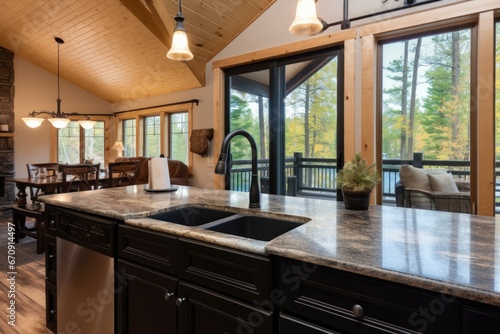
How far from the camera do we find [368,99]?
287 cm

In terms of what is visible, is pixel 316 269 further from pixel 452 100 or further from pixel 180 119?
pixel 180 119

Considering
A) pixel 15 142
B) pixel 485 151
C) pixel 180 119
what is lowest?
pixel 485 151

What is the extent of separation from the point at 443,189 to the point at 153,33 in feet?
13.3

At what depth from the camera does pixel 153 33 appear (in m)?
4.05

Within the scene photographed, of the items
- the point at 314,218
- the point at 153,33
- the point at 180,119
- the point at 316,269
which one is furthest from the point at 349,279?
the point at 180,119

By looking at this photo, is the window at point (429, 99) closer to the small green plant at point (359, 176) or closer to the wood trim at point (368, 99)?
the wood trim at point (368, 99)

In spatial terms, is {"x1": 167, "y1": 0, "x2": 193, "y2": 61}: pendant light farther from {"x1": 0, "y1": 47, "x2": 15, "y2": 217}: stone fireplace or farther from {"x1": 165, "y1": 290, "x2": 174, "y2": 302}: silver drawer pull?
{"x1": 0, "y1": 47, "x2": 15, "y2": 217}: stone fireplace

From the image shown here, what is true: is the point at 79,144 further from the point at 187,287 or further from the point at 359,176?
the point at 359,176

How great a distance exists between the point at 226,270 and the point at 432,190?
105 inches

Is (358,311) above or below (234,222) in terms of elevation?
below

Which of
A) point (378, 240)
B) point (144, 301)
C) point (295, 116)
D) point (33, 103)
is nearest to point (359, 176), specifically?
point (378, 240)

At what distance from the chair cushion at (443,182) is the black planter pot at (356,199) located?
1.74 meters

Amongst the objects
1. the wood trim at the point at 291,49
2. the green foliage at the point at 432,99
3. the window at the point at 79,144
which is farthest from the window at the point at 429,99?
the window at the point at 79,144

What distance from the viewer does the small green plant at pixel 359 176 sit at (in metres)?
1.49
